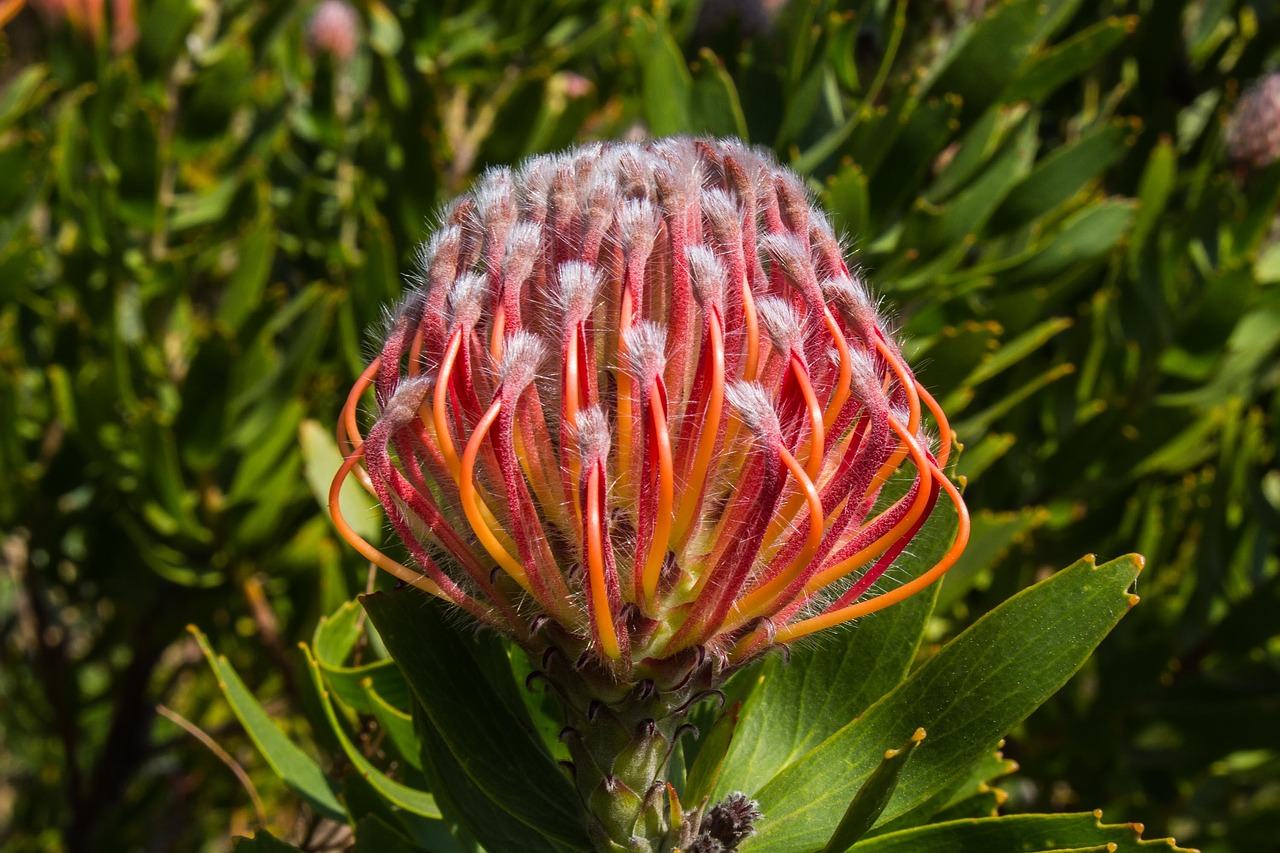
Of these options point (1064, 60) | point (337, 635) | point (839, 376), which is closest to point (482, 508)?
point (839, 376)

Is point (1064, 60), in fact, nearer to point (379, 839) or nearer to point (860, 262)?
point (860, 262)

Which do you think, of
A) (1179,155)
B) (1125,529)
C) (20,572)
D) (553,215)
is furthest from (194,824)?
(1179,155)

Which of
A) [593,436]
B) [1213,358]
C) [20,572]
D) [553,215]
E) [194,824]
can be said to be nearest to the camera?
[593,436]

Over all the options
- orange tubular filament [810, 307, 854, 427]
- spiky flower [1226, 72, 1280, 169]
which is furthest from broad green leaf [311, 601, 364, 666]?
spiky flower [1226, 72, 1280, 169]

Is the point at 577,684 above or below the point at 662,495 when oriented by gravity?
below

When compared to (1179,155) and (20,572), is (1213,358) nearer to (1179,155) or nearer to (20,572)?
(1179,155)

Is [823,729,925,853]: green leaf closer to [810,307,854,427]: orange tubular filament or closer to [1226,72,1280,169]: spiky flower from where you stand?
[810,307,854,427]: orange tubular filament

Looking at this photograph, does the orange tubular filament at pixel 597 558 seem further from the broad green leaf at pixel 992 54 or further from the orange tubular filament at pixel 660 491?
the broad green leaf at pixel 992 54

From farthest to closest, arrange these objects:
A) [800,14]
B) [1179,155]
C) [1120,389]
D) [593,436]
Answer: [1179,155]
[1120,389]
[800,14]
[593,436]
